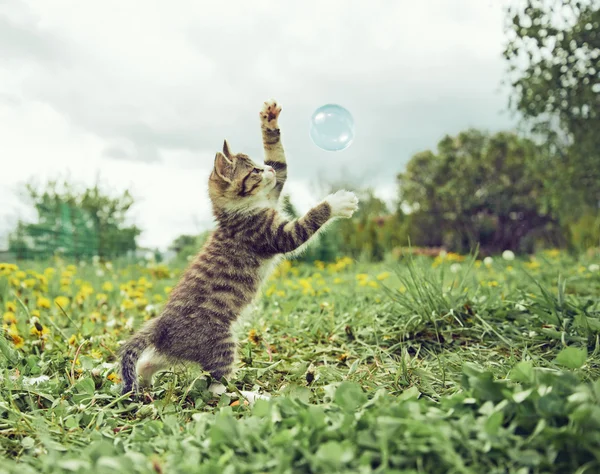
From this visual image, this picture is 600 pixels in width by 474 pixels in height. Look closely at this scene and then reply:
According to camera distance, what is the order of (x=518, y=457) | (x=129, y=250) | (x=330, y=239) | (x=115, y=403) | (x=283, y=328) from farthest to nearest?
1. (x=129, y=250)
2. (x=330, y=239)
3. (x=283, y=328)
4. (x=115, y=403)
5. (x=518, y=457)

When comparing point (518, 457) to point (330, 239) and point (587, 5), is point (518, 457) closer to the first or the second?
point (587, 5)

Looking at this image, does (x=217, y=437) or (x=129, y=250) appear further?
(x=129, y=250)

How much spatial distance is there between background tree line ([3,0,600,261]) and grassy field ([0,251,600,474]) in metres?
0.84

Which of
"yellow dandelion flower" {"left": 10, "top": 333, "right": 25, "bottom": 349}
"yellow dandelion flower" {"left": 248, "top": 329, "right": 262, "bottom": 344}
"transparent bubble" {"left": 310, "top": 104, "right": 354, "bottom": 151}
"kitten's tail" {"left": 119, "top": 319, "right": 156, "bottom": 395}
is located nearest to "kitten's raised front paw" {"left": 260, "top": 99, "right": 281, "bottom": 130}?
"transparent bubble" {"left": 310, "top": 104, "right": 354, "bottom": 151}

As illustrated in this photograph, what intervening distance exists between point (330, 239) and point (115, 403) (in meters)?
8.98

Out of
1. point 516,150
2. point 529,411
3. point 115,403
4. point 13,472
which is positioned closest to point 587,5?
point 529,411

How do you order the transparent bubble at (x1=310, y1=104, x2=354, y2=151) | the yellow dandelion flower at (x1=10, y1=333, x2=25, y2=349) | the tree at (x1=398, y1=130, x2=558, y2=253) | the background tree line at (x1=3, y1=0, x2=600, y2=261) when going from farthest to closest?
the tree at (x1=398, y1=130, x2=558, y2=253), the background tree line at (x1=3, y1=0, x2=600, y2=261), the transparent bubble at (x1=310, y1=104, x2=354, y2=151), the yellow dandelion flower at (x1=10, y1=333, x2=25, y2=349)

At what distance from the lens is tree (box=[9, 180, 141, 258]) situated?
456 inches

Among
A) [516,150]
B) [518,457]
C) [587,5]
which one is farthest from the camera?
[516,150]

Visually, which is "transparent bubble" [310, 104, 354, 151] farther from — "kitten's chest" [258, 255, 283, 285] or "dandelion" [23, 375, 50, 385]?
"dandelion" [23, 375, 50, 385]

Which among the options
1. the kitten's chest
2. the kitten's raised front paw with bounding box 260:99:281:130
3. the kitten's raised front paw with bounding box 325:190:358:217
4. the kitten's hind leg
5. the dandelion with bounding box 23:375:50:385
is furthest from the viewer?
the kitten's raised front paw with bounding box 260:99:281:130

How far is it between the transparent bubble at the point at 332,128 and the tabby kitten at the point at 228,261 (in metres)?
0.49

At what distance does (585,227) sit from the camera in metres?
12.4

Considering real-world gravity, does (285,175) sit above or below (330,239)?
above
